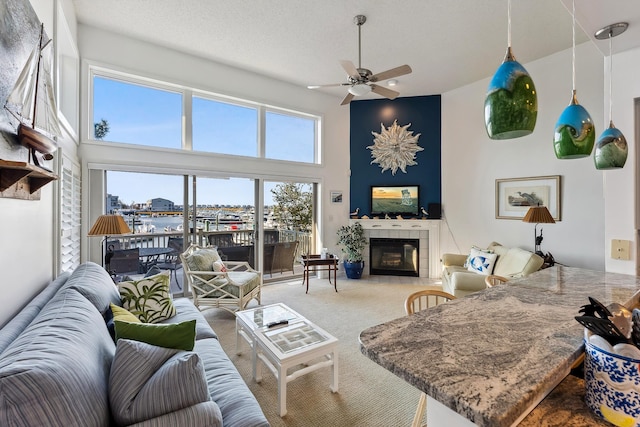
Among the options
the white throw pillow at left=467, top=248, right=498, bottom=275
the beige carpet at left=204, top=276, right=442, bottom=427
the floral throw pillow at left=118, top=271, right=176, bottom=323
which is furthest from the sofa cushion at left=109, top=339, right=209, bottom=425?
the white throw pillow at left=467, top=248, right=498, bottom=275

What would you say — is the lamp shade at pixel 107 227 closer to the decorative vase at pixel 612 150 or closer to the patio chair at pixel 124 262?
the patio chair at pixel 124 262

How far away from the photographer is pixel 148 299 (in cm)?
230

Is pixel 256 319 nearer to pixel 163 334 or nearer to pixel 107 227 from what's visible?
pixel 163 334

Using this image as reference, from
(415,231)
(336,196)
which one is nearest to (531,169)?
(415,231)

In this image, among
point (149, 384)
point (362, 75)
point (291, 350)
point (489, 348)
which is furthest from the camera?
point (362, 75)

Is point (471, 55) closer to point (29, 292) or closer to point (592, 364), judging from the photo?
point (592, 364)

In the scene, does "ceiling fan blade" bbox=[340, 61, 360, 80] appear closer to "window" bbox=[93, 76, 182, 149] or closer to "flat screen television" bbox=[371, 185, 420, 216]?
"window" bbox=[93, 76, 182, 149]

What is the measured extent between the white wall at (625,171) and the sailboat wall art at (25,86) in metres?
3.63

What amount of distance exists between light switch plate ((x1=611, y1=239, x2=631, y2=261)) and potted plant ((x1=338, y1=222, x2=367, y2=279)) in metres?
3.90

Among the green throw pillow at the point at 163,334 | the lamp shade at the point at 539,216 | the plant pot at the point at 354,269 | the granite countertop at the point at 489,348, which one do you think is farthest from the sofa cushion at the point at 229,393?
the lamp shade at the point at 539,216

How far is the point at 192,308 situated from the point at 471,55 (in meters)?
5.05

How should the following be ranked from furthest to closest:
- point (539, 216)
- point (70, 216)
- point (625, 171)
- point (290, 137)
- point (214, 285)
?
point (290, 137), point (539, 216), point (214, 285), point (70, 216), point (625, 171)

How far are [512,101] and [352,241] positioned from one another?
4806mm

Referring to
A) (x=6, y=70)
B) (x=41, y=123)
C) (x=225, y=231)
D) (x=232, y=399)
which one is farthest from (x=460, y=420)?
(x=225, y=231)
